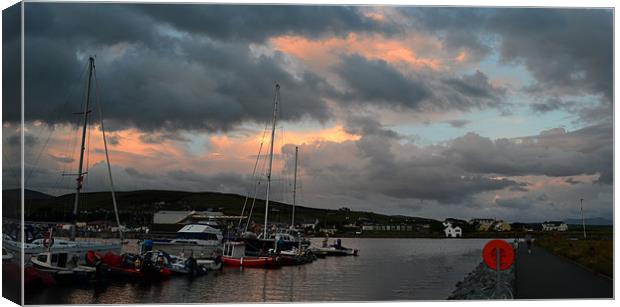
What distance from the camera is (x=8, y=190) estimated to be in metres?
19.1

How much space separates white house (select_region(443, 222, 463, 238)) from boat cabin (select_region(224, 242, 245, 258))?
43.1 ft

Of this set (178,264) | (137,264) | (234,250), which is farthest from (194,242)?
(137,264)

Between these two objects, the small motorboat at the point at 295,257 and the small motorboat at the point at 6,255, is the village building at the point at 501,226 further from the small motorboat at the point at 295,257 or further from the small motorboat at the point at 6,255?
the small motorboat at the point at 295,257

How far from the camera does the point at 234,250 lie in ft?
152

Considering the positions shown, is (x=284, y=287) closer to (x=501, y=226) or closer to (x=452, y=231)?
(x=452, y=231)

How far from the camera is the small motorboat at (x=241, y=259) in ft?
148

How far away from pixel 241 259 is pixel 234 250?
127 centimetres

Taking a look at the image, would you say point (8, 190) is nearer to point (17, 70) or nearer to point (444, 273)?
point (17, 70)

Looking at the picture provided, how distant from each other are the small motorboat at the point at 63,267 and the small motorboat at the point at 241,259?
695 inches

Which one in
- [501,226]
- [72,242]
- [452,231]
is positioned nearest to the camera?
[72,242]

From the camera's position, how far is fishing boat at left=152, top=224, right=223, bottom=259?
50031 millimetres

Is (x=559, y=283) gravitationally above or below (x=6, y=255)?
below

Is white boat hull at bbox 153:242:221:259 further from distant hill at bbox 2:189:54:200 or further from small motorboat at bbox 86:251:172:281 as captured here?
distant hill at bbox 2:189:54:200

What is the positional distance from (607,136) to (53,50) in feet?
48.0
